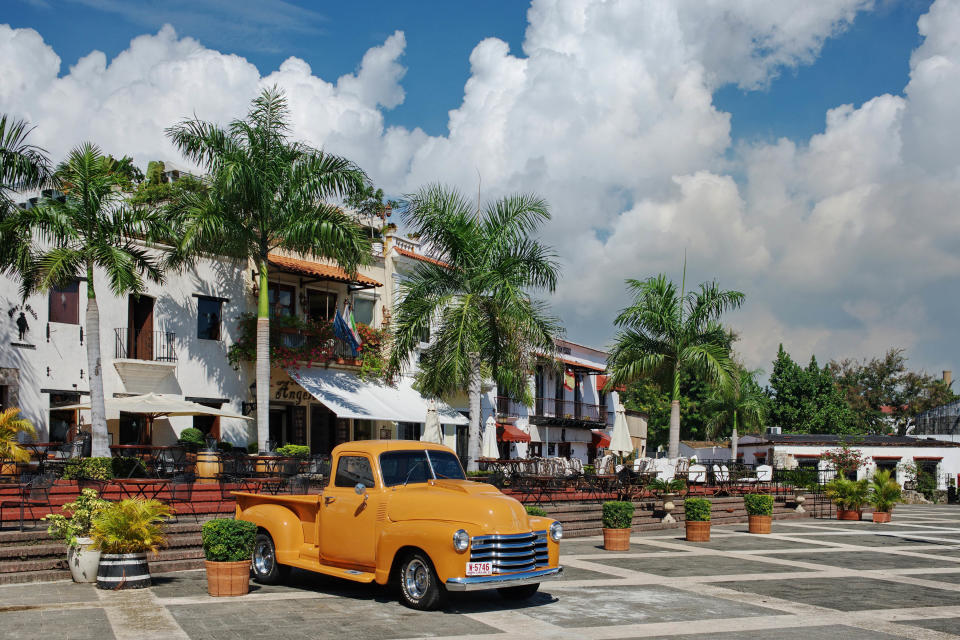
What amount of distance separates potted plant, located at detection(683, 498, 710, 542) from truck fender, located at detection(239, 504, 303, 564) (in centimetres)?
969

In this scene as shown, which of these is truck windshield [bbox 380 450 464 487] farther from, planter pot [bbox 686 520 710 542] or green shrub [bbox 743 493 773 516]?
green shrub [bbox 743 493 773 516]

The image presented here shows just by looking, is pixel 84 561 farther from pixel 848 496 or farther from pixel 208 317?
pixel 848 496

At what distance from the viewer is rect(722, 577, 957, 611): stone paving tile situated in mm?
11383

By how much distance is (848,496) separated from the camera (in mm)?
25859

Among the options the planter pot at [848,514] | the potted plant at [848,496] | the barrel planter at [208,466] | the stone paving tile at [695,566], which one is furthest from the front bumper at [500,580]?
the planter pot at [848,514]

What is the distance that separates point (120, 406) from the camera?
22453mm

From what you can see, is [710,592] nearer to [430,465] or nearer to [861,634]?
[861,634]

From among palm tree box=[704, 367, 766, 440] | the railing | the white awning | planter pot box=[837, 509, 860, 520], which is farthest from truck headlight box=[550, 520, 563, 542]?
palm tree box=[704, 367, 766, 440]

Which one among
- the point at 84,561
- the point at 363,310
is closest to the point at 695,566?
the point at 84,561

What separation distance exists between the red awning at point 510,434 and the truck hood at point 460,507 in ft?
87.9

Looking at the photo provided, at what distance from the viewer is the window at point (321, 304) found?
103 ft

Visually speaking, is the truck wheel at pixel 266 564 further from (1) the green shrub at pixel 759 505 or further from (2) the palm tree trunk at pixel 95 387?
(1) the green shrub at pixel 759 505

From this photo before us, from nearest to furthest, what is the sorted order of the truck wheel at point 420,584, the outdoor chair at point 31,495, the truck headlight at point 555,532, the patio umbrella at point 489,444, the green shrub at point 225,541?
the truck wheel at point 420,584 < the truck headlight at point 555,532 < the green shrub at point 225,541 < the outdoor chair at point 31,495 < the patio umbrella at point 489,444

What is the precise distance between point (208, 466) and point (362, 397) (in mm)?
9916
